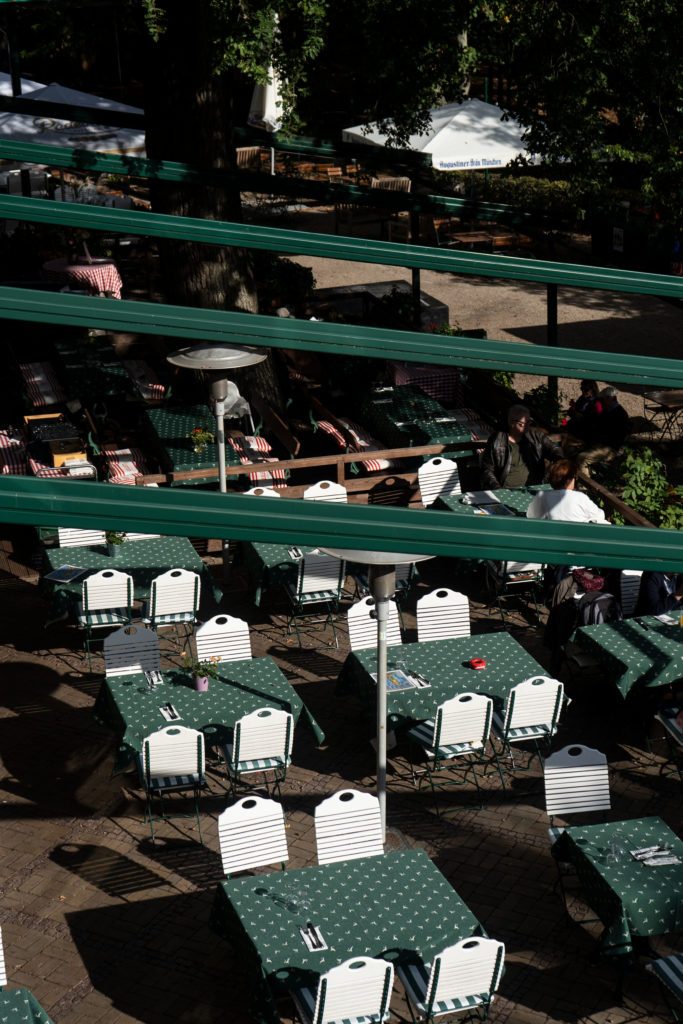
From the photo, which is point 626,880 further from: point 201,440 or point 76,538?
point 201,440

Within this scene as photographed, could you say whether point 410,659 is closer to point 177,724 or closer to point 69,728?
point 177,724

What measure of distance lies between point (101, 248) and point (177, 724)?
1363 cm

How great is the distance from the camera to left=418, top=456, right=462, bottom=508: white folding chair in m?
14.4

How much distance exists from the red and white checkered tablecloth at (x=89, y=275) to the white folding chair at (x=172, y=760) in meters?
11.4

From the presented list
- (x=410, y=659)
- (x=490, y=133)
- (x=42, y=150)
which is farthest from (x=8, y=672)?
(x=490, y=133)

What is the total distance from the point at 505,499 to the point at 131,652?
4605 mm

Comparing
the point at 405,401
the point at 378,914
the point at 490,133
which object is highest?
the point at 490,133

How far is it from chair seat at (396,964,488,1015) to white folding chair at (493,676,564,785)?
2.86 metres

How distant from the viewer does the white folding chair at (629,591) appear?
12375mm

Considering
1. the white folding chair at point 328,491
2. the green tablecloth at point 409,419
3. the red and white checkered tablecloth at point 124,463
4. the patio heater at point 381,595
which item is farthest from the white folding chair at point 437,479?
the patio heater at point 381,595

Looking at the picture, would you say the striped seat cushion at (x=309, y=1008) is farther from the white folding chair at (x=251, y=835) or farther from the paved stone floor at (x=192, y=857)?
the white folding chair at (x=251, y=835)

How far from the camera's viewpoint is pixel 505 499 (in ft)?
45.9

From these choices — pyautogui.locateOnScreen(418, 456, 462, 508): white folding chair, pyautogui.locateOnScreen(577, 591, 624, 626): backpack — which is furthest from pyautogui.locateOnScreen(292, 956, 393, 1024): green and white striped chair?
pyautogui.locateOnScreen(418, 456, 462, 508): white folding chair

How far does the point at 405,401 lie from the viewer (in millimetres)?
16156
